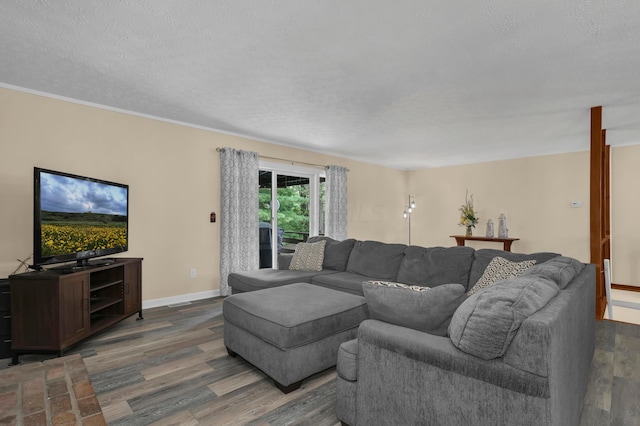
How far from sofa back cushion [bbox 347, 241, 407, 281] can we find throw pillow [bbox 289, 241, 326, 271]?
430 millimetres

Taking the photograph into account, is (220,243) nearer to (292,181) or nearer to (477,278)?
(292,181)

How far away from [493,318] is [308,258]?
3.38 meters

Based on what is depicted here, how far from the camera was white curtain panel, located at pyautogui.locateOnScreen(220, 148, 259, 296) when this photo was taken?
484cm

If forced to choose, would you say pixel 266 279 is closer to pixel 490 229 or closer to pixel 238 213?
pixel 238 213

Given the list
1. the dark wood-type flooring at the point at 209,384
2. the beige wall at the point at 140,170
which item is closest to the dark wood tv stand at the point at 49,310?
the dark wood-type flooring at the point at 209,384


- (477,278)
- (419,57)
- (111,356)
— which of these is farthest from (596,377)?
(111,356)

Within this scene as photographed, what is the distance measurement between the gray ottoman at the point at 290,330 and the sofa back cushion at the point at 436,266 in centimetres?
115

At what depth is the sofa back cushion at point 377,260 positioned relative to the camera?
4.00 meters

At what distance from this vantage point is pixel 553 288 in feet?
5.63

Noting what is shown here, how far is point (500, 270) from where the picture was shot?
2.89 metres

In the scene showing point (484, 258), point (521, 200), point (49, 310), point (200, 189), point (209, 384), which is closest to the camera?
point (209, 384)

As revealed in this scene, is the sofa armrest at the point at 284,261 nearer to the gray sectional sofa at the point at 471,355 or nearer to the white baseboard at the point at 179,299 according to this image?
the white baseboard at the point at 179,299

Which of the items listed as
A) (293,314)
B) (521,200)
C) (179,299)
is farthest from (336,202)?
(293,314)

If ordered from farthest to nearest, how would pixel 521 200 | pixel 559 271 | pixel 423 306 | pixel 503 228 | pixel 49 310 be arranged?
pixel 521 200 < pixel 503 228 < pixel 49 310 < pixel 559 271 < pixel 423 306
